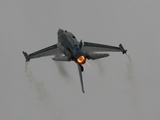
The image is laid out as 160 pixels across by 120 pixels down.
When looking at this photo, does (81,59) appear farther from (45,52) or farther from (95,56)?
(45,52)

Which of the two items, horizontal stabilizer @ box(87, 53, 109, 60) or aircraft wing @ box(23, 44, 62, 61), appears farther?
aircraft wing @ box(23, 44, 62, 61)

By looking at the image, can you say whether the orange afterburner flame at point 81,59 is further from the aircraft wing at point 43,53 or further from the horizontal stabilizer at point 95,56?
the aircraft wing at point 43,53

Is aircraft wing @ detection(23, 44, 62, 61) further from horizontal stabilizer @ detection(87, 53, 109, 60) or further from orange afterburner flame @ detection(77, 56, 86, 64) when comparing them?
horizontal stabilizer @ detection(87, 53, 109, 60)

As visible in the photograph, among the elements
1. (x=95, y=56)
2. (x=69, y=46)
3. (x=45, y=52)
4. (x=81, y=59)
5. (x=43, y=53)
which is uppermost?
(x=45, y=52)

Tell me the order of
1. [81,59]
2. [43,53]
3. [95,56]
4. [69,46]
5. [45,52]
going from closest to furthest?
[95,56]
[81,59]
[69,46]
[43,53]
[45,52]

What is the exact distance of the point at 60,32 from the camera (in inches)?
5384

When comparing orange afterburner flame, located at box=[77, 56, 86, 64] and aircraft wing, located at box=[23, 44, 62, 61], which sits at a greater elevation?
aircraft wing, located at box=[23, 44, 62, 61]

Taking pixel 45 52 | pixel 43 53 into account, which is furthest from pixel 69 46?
pixel 43 53

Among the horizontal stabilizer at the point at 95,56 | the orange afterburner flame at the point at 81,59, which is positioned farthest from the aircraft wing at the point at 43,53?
the horizontal stabilizer at the point at 95,56

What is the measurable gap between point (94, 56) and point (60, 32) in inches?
853

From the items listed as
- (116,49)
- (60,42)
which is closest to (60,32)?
(60,42)

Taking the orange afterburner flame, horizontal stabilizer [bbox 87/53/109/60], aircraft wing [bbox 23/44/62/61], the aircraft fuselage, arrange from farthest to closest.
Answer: aircraft wing [bbox 23/44/62/61], the aircraft fuselage, the orange afterburner flame, horizontal stabilizer [bbox 87/53/109/60]

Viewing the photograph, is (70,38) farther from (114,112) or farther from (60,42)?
(114,112)

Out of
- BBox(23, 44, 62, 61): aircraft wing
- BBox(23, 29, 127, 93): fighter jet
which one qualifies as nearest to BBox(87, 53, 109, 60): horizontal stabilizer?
BBox(23, 29, 127, 93): fighter jet
